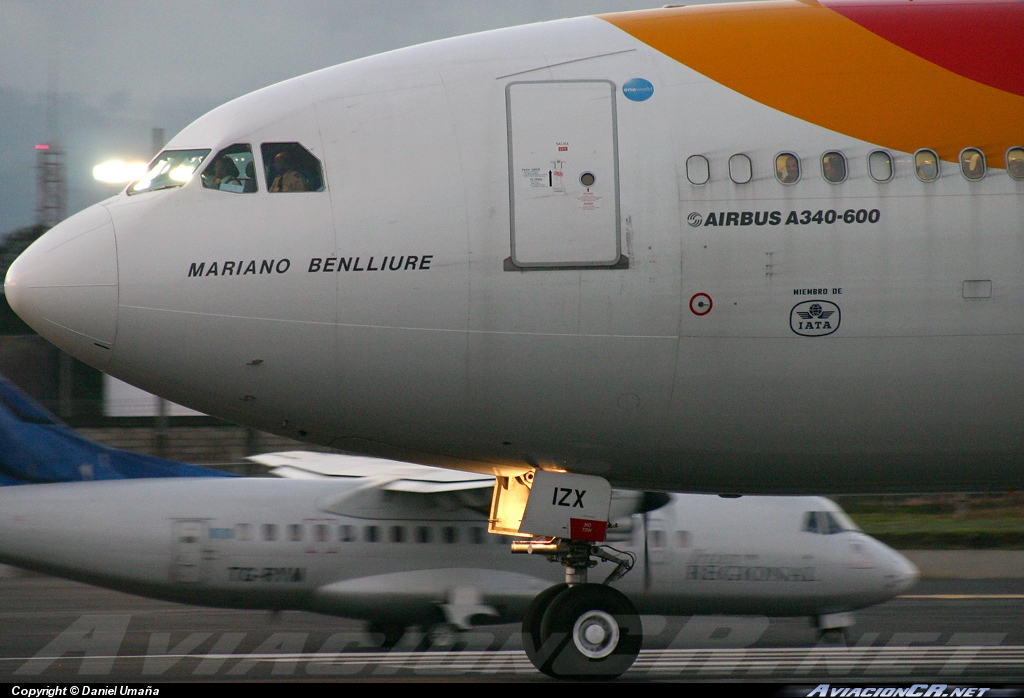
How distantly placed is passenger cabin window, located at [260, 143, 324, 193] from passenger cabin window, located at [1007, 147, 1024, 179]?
431 centimetres

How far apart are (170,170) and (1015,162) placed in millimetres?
5371

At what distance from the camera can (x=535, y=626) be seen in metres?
7.22

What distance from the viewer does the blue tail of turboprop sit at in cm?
1305

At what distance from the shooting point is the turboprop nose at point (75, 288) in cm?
646

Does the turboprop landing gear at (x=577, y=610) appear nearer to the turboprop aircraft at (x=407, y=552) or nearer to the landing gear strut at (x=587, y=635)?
the landing gear strut at (x=587, y=635)

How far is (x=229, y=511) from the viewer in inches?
505

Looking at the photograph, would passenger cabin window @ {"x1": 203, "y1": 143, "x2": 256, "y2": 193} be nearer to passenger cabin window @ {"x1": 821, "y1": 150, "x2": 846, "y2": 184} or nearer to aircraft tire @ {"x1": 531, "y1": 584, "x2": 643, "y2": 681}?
aircraft tire @ {"x1": 531, "y1": 584, "x2": 643, "y2": 681}

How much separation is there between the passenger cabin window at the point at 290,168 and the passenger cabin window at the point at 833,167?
124 inches

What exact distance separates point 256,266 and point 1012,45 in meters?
5.06

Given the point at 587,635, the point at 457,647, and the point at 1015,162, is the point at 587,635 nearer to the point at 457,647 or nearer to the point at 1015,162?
the point at 1015,162

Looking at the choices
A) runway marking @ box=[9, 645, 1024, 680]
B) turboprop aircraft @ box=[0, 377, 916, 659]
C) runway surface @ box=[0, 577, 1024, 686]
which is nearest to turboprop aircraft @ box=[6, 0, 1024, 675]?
runway surface @ box=[0, 577, 1024, 686]

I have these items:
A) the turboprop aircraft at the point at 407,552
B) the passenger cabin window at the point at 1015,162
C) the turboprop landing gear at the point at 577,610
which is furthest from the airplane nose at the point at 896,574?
the passenger cabin window at the point at 1015,162

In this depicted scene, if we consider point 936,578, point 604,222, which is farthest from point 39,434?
point 936,578

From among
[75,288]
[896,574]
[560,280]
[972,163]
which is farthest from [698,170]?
[896,574]
